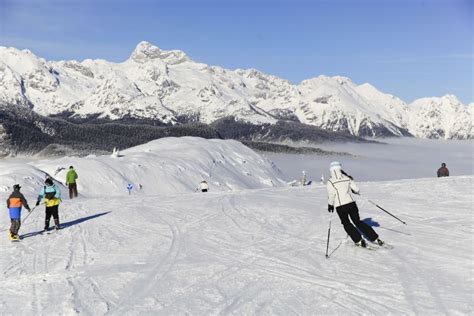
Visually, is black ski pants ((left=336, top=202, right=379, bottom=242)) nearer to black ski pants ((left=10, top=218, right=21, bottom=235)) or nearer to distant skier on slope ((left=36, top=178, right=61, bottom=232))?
distant skier on slope ((left=36, top=178, right=61, bottom=232))

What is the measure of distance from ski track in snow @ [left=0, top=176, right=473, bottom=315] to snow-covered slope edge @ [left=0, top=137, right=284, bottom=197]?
26.7 metres

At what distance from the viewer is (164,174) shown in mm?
68688

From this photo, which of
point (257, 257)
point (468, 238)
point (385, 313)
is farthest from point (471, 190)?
point (385, 313)

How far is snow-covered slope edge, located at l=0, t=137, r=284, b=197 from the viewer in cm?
5715

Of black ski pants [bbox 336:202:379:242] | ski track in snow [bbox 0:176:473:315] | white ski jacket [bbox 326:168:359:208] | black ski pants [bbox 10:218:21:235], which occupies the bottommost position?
ski track in snow [bbox 0:176:473:315]

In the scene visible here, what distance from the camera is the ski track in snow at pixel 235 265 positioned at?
29.8ft

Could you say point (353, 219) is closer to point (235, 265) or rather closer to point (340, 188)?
point (340, 188)

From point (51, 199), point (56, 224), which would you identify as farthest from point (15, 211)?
point (56, 224)

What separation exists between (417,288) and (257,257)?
12.7ft

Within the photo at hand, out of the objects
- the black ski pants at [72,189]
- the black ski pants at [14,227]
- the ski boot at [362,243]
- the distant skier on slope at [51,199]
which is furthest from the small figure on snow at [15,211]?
the black ski pants at [72,189]

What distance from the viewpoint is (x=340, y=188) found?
42.7 feet

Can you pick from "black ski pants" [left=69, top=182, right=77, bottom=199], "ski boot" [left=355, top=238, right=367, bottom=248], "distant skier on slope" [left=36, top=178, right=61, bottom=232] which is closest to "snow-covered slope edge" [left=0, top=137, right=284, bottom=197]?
"black ski pants" [left=69, top=182, right=77, bottom=199]

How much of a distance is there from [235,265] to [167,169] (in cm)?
5978

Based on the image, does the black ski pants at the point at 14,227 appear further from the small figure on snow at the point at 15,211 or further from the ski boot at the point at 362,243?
the ski boot at the point at 362,243
